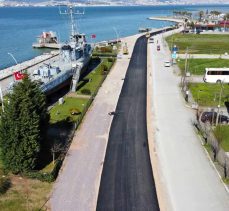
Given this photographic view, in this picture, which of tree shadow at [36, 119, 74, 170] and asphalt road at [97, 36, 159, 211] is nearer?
asphalt road at [97, 36, 159, 211]

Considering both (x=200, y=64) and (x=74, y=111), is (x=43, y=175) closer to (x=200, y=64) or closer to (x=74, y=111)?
(x=74, y=111)

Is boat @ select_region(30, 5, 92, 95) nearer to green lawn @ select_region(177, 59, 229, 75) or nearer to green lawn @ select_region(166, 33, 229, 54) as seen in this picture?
green lawn @ select_region(177, 59, 229, 75)

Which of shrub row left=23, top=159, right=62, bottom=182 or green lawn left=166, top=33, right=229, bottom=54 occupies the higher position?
green lawn left=166, top=33, right=229, bottom=54

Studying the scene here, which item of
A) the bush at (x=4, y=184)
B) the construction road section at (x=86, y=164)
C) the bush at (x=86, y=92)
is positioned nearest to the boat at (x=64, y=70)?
the bush at (x=86, y=92)

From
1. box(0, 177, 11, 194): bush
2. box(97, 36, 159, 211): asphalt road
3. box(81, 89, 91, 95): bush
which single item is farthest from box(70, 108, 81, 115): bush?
box(0, 177, 11, 194): bush

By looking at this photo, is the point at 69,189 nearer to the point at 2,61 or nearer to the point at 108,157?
the point at 108,157

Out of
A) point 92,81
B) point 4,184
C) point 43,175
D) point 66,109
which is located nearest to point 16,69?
point 92,81

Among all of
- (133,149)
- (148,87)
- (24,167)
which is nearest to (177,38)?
(148,87)
